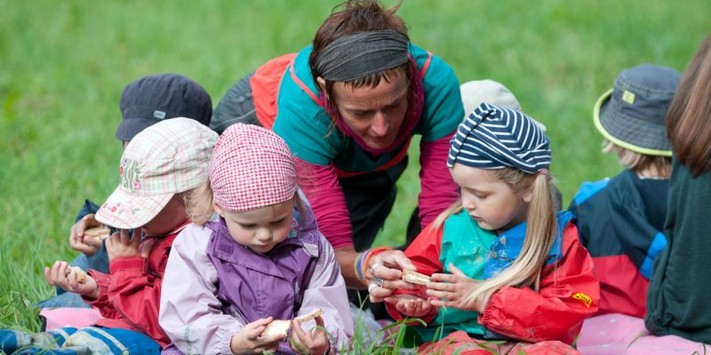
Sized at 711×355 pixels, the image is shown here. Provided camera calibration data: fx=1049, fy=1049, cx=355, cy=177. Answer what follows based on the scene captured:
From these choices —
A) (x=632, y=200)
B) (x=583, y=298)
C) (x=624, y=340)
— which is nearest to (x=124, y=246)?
(x=583, y=298)

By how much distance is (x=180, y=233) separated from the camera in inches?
138

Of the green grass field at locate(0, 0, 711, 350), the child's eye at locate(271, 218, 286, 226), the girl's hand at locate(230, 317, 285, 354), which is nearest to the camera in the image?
the girl's hand at locate(230, 317, 285, 354)

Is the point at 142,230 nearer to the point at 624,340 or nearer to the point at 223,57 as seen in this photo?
the point at 624,340

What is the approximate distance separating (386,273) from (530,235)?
492mm

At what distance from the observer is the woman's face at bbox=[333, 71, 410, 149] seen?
362 cm

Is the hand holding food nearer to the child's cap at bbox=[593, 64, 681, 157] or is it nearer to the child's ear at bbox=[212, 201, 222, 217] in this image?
the child's ear at bbox=[212, 201, 222, 217]

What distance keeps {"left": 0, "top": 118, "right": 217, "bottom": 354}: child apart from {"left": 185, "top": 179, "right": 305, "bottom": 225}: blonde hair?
0.09 feet

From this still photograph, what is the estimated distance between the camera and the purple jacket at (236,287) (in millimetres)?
3332

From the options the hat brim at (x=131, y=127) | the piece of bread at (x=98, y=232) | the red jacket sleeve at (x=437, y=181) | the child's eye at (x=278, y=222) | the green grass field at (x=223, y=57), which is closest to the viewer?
the child's eye at (x=278, y=222)

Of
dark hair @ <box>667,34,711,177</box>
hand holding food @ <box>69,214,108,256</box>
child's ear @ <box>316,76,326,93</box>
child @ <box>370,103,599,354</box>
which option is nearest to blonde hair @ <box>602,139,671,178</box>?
dark hair @ <box>667,34,711,177</box>

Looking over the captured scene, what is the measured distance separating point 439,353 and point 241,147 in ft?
3.04

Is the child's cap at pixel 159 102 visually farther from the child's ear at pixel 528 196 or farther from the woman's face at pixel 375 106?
the child's ear at pixel 528 196

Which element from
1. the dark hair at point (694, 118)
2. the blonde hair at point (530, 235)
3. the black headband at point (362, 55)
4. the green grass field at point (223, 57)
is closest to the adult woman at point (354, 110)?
the black headband at point (362, 55)

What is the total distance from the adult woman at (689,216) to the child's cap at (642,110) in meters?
0.63
